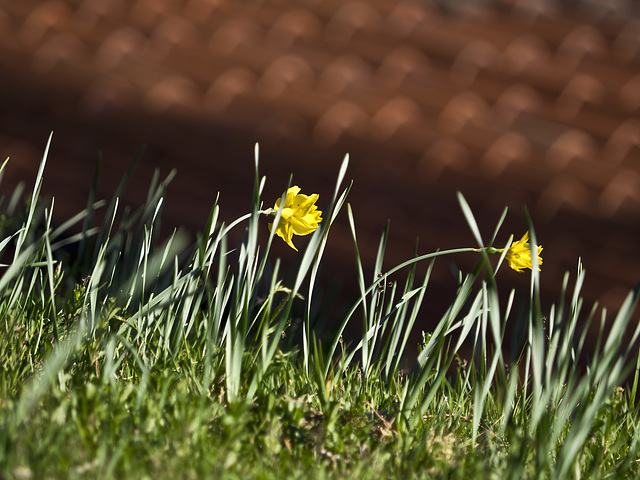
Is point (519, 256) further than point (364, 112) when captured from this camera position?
No

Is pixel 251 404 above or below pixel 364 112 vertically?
below

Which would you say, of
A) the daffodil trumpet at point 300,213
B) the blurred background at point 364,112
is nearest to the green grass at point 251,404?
the daffodil trumpet at point 300,213

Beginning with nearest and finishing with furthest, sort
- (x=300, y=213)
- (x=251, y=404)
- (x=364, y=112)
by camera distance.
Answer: (x=251, y=404)
(x=300, y=213)
(x=364, y=112)

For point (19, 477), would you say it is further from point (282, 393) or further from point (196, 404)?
point (282, 393)

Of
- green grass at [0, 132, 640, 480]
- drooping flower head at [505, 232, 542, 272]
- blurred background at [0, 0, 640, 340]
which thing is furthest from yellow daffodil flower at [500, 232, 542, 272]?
blurred background at [0, 0, 640, 340]

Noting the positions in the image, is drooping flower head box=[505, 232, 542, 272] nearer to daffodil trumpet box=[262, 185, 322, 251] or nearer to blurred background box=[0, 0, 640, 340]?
daffodil trumpet box=[262, 185, 322, 251]

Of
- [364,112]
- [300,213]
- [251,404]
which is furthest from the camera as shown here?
[364,112]

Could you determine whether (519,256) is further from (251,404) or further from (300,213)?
(251,404)

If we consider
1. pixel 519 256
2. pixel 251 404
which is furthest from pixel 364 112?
pixel 251 404

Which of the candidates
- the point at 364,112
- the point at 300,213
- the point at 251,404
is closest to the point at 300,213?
the point at 300,213
